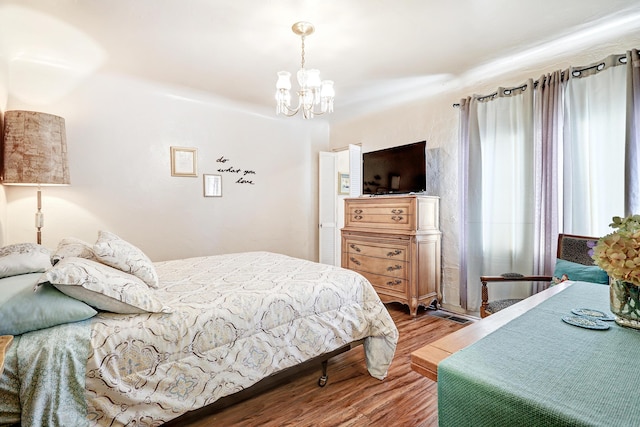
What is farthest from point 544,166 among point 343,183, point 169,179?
point 169,179

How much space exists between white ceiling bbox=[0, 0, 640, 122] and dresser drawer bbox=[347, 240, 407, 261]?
1886mm

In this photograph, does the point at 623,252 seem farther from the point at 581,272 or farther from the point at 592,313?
the point at 581,272

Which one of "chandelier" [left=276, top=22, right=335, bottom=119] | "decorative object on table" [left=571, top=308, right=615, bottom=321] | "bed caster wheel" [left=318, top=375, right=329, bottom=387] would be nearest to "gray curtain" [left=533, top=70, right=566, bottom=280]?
"decorative object on table" [left=571, top=308, right=615, bottom=321]

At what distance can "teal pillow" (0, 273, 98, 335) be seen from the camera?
1.19 m

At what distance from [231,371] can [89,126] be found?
119 inches

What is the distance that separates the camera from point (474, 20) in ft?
7.65

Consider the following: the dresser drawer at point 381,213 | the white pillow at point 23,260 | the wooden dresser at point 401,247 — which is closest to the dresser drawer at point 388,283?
the wooden dresser at point 401,247

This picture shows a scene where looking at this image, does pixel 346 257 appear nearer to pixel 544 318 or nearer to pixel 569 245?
pixel 569 245

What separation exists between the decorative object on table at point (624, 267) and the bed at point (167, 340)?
4.27 ft

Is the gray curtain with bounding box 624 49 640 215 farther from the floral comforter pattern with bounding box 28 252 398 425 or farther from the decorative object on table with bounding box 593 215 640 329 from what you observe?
the floral comforter pattern with bounding box 28 252 398 425

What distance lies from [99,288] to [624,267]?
198cm

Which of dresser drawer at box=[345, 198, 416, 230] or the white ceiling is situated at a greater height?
the white ceiling

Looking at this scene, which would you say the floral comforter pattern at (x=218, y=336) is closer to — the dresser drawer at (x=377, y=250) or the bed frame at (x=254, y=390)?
the bed frame at (x=254, y=390)

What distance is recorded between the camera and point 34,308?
1233 mm
